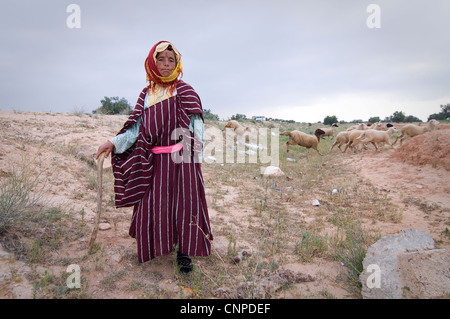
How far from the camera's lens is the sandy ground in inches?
82.7

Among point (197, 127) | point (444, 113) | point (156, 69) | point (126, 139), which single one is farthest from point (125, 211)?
point (444, 113)

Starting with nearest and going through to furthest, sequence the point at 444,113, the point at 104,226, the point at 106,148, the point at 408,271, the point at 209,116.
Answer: the point at 408,271 → the point at 106,148 → the point at 104,226 → the point at 209,116 → the point at 444,113

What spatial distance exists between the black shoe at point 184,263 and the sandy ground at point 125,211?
0.10 metres

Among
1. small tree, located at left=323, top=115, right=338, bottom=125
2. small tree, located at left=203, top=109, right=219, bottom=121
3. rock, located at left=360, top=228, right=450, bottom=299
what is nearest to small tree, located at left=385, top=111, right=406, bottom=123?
small tree, located at left=323, top=115, right=338, bottom=125

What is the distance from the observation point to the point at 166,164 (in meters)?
2.26

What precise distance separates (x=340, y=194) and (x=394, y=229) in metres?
1.70

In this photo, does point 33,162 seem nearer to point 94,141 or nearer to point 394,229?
point 94,141

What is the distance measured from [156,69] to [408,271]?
272cm

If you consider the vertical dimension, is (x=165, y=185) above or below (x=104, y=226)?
Answer: above

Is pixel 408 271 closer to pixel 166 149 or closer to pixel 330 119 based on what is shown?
pixel 166 149

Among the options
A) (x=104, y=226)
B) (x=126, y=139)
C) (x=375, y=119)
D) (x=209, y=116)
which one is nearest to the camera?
(x=126, y=139)

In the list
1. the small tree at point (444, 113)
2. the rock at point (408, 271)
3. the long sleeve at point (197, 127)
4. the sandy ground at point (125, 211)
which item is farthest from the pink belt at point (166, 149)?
the small tree at point (444, 113)

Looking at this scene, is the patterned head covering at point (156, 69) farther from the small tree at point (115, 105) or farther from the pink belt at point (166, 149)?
the small tree at point (115, 105)
